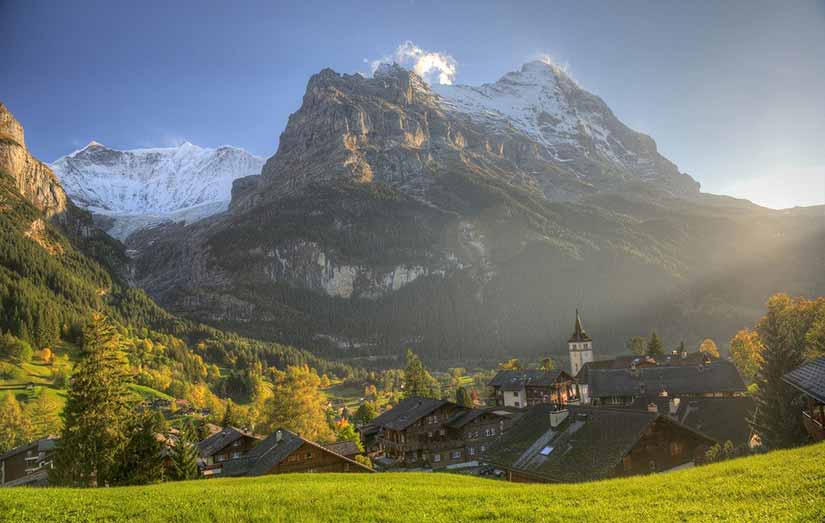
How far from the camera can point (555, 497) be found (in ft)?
59.5

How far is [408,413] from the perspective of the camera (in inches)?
2886

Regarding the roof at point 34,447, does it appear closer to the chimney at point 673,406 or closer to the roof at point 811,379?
the chimney at point 673,406

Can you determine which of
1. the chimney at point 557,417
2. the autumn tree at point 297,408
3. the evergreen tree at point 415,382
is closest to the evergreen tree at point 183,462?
the chimney at point 557,417

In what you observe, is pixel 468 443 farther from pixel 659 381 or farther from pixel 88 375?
pixel 88 375

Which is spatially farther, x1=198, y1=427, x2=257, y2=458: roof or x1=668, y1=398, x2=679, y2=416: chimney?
x1=198, y1=427, x2=257, y2=458: roof

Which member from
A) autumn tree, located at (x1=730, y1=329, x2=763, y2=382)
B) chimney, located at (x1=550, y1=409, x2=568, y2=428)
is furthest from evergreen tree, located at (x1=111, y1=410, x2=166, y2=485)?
autumn tree, located at (x1=730, y1=329, x2=763, y2=382)

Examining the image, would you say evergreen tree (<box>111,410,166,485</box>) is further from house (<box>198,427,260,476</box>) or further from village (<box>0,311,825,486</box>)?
house (<box>198,427,260,476</box>)

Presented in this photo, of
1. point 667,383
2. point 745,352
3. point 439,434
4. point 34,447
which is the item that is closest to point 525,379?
point 439,434

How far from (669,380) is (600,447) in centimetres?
4171

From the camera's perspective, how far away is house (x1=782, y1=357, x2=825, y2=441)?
25308 mm

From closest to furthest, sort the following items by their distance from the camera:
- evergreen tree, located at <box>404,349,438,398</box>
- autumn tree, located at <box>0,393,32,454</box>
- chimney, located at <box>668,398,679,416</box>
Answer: chimney, located at <box>668,398,679,416</box>, autumn tree, located at <box>0,393,32,454</box>, evergreen tree, located at <box>404,349,438,398</box>

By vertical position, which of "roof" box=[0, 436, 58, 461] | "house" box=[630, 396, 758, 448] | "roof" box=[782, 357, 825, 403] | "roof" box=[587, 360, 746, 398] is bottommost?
"roof" box=[0, 436, 58, 461]

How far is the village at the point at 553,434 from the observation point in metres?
31.9

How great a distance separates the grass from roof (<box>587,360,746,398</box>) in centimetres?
4797
